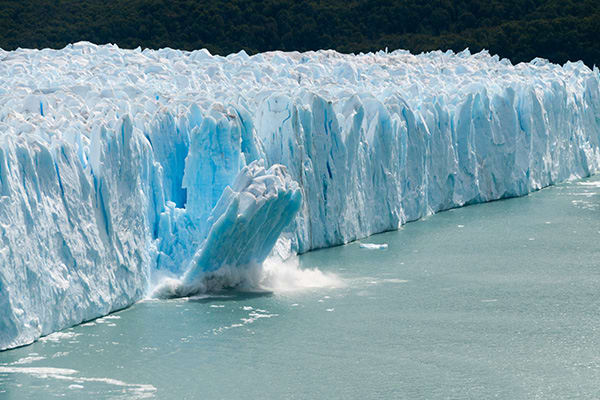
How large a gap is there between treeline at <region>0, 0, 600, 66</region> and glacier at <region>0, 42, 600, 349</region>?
11910mm

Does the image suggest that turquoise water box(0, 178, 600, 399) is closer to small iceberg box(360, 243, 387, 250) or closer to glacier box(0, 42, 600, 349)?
small iceberg box(360, 243, 387, 250)

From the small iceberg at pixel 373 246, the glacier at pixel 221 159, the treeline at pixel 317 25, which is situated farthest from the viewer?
the treeline at pixel 317 25

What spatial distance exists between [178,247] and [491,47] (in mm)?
22121

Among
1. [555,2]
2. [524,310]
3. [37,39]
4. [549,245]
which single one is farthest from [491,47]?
[524,310]

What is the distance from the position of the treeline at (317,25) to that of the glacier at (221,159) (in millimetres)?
11910

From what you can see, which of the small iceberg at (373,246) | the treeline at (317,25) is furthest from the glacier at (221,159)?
the treeline at (317,25)

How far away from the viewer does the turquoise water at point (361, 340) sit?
7523 millimetres

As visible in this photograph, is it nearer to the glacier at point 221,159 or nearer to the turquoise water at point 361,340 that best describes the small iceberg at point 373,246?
the turquoise water at point 361,340

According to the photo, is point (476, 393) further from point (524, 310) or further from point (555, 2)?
point (555, 2)

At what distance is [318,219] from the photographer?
12.3 metres

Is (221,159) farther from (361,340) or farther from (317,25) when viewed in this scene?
(317,25)

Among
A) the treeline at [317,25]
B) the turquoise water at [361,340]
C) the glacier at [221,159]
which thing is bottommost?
the turquoise water at [361,340]

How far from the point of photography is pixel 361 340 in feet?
28.3

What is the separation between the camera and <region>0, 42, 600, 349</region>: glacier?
842cm
